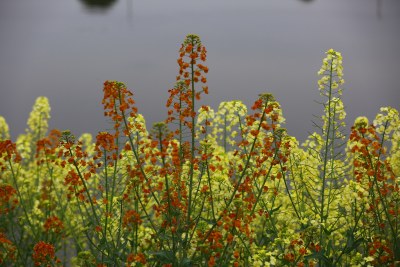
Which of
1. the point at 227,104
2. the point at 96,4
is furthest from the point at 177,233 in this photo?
the point at 96,4

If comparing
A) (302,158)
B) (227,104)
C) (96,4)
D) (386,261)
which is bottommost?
(386,261)

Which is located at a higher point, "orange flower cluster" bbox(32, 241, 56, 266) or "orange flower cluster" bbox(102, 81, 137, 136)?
"orange flower cluster" bbox(102, 81, 137, 136)

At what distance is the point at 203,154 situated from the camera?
15.6ft

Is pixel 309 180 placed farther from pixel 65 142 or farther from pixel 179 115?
pixel 65 142

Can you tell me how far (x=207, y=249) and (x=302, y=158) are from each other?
1582 millimetres

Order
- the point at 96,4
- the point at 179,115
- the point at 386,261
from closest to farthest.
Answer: the point at 179,115 → the point at 386,261 → the point at 96,4

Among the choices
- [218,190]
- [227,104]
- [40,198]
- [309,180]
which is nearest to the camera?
[218,190]

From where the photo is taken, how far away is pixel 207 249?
197 inches

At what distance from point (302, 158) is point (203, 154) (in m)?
1.63

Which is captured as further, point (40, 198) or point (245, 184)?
Result: point (40, 198)

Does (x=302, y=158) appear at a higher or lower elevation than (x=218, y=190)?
higher

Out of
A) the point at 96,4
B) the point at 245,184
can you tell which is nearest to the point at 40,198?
the point at 245,184

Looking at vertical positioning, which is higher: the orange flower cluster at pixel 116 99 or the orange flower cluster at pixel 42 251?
the orange flower cluster at pixel 116 99

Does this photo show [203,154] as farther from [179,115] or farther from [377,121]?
[377,121]
